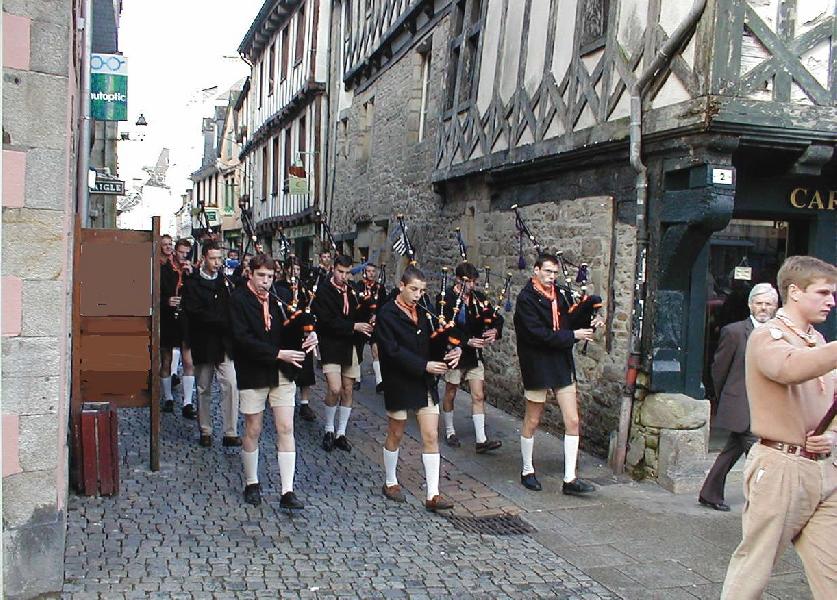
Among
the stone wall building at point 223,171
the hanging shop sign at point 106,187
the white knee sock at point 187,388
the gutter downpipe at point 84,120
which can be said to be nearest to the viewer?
the white knee sock at point 187,388

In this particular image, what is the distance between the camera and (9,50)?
4527 millimetres

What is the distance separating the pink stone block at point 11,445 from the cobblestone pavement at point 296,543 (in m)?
0.73

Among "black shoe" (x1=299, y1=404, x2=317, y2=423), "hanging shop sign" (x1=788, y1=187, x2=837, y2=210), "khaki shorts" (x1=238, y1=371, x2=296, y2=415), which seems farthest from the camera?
"black shoe" (x1=299, y1=404, x2=317, y2=423)

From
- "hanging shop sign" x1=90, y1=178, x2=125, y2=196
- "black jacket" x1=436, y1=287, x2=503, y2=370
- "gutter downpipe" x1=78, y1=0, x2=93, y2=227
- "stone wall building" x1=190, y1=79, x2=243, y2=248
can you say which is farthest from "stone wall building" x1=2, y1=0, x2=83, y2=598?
"stone wall building" x1=190, y1=79, x2=243, y2=248

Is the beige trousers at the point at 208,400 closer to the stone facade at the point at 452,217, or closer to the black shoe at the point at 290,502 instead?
the black shoe at the point at 290,502

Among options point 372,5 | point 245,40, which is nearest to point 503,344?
point 372,5

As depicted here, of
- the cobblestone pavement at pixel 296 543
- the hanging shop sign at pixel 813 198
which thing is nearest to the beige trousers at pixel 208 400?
the cobblestone pavement at pixel 296 543

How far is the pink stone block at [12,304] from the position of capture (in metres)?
4.53

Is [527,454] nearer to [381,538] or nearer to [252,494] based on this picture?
[381,538]

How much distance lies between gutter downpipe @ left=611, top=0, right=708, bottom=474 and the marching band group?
44 centimetres

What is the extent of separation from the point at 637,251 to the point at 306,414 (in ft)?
13.4

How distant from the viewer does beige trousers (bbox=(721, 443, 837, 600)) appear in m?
3.81

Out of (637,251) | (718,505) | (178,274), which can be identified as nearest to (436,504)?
(718,505)

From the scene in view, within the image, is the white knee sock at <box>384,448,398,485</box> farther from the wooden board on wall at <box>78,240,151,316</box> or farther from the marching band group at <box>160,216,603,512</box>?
the wooden board on wall at <box>78,240,151,316</box>
